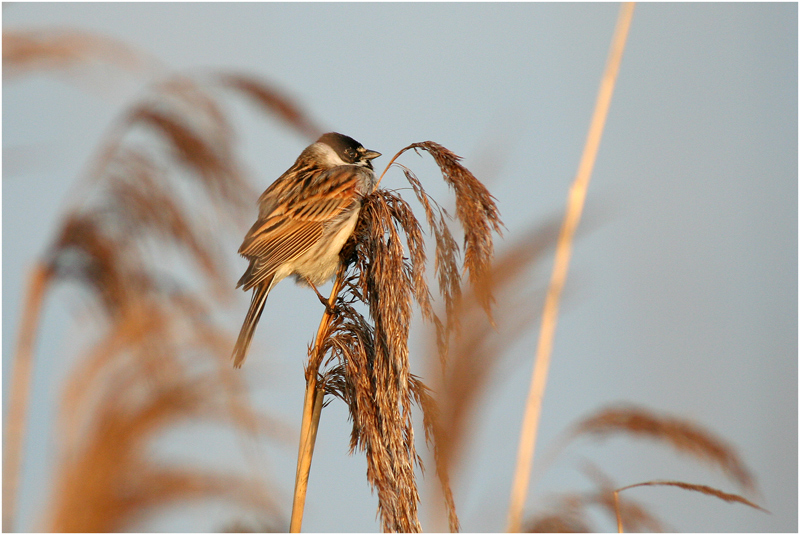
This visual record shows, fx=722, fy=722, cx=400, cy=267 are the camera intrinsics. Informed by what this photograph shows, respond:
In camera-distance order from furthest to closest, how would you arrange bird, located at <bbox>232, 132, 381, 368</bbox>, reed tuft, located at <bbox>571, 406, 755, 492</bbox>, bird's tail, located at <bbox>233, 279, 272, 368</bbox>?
bird, located at <bbox>232, 132, 381, 368</bbox>, bird's tail, located at <bbox>233, 279, 272, 368</bbox>, reed tuft, located at <bbox>571, 406, 755, 492</bbox>

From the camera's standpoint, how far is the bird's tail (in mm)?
2968

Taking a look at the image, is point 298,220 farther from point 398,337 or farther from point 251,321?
point 398,337

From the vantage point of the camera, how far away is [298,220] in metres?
3.62

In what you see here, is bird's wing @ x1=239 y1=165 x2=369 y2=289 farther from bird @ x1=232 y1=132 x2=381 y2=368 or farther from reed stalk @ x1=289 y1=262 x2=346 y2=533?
reed stalk @ x1=289 y1=262 x2=346 y2=533

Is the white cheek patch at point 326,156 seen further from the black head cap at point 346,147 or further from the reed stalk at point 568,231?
the reed stalk at point 568,231

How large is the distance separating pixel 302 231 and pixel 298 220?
0.08 metres

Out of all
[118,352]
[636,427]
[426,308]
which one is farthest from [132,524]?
[636,427]

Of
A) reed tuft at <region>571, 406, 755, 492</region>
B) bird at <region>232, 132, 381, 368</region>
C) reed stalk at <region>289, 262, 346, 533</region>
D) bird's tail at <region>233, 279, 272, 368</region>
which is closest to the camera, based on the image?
reed stalk at <region>289, 262, 346, 533</region>

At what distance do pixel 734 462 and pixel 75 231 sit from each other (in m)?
2.10

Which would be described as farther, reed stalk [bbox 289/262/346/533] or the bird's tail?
the bird's tail

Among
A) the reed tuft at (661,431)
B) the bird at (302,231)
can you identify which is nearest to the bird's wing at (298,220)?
the bird at (302,231)

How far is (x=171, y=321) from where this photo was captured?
1.80 meters

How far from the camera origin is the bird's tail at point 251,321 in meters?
2.97

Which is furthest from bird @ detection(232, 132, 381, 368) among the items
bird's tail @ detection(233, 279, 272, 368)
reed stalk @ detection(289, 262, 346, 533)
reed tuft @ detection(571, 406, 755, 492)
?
reed tuft @ detection(571, 406, 755, 492)
